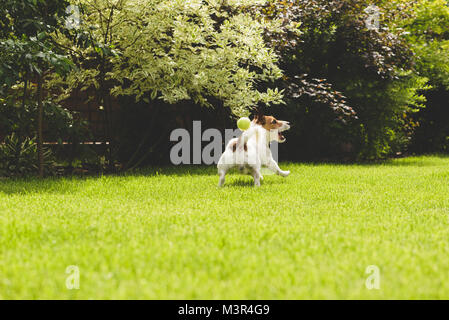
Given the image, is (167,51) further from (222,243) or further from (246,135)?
(222,243)

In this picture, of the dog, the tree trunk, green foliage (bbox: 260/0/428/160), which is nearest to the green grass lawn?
the dog

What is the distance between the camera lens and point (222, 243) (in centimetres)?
310

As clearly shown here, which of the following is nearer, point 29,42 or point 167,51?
point 29,42

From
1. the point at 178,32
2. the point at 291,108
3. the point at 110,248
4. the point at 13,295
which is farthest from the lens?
the point at 291,108

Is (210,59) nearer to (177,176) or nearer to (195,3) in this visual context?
(195,3)

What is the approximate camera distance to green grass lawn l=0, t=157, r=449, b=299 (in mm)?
2291

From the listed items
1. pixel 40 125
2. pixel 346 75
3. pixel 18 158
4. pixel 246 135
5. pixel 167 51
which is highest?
pixel 346 75

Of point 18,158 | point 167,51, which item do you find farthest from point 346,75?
point 18,158

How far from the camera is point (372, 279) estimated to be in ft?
7.75

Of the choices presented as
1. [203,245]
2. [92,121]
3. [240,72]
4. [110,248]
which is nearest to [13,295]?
[110,248]

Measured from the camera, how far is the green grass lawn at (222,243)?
2291 mm

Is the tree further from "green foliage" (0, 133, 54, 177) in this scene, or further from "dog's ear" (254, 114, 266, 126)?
"dog's ear" (254, 114, 266, 126)

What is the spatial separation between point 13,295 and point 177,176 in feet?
17.3

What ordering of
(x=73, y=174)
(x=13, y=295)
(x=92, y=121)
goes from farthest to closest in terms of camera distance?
(x=92, y=121)
(x=73, y=174)
(x=13, y=295)
